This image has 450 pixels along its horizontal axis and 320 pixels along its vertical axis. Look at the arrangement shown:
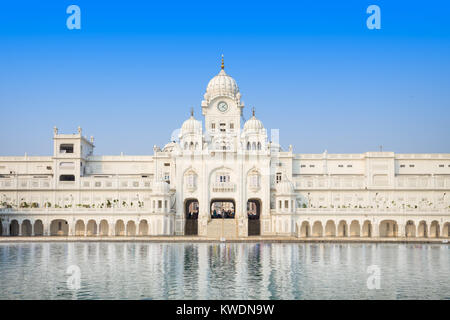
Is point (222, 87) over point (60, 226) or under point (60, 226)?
over

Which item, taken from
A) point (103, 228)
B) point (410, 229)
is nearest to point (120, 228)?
point (103, 228)

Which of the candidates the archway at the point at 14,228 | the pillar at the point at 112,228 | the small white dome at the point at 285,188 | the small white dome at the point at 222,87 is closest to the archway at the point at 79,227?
the pillar at the point at 112,228

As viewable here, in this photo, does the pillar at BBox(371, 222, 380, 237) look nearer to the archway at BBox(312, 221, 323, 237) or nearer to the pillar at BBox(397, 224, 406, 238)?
the pillar at BBox(397, 224, 406, 238)

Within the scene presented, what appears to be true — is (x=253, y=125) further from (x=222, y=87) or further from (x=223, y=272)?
(x=223, y=272)

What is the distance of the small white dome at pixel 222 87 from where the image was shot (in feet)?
266

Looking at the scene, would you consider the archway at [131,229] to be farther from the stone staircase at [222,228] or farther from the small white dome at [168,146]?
the small white dome at [168,146]

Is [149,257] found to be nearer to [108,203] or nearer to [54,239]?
[54,239]

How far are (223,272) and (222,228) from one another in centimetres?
3223

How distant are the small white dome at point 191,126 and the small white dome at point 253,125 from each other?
6.22 m

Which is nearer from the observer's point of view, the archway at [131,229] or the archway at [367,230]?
the archway at [367,230]

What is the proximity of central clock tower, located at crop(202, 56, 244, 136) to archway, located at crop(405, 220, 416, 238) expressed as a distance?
25427 millimetres

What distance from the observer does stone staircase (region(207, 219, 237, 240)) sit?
70.2 metres

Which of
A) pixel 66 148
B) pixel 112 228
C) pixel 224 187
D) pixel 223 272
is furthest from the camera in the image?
pixel 66 148

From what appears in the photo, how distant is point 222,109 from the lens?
81.1m
